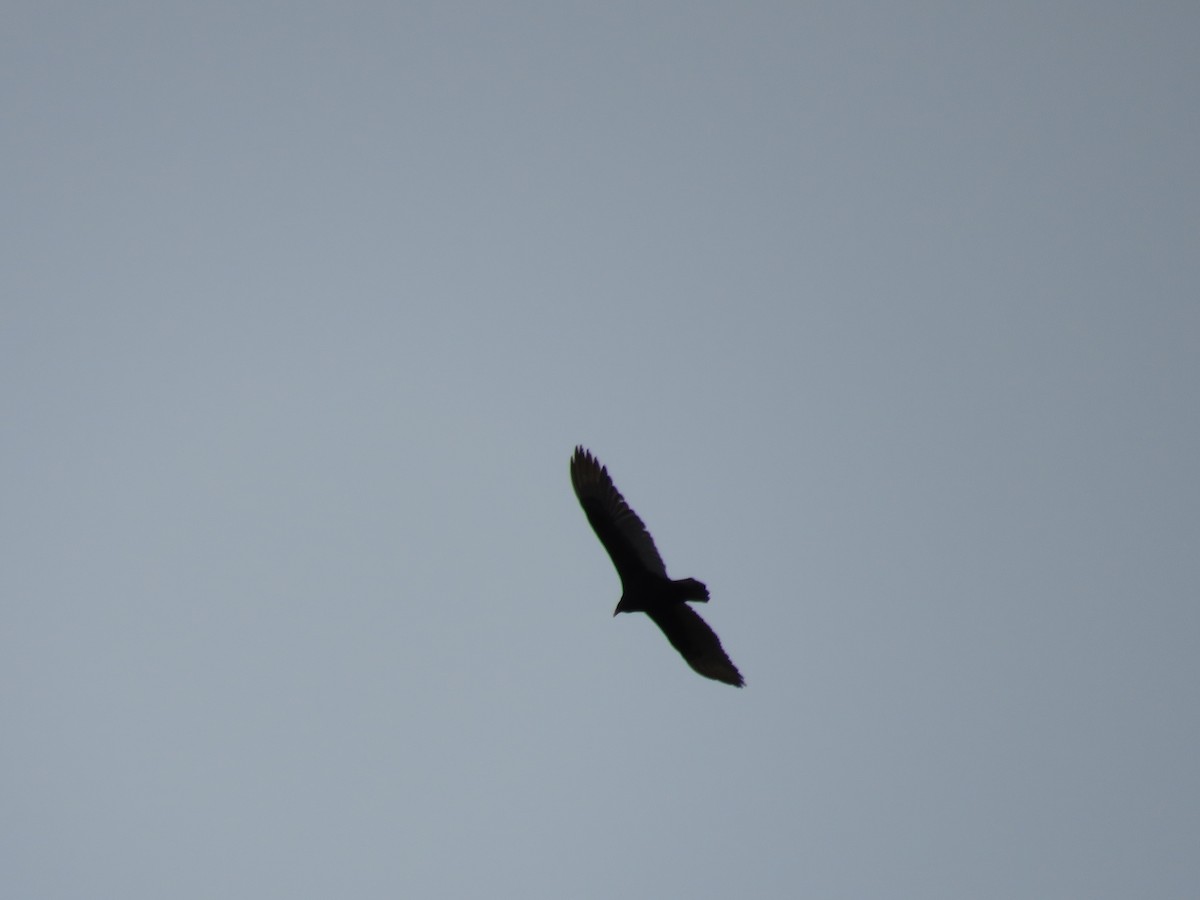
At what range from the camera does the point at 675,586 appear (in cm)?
1359

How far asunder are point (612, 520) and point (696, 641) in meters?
1.96

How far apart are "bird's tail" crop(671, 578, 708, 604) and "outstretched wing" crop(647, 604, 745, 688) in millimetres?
536

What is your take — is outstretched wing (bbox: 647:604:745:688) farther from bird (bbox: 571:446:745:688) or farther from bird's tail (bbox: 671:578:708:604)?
bird's tail (bbox: 671:578:708:604)

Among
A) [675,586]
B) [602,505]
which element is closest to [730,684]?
[675,586]

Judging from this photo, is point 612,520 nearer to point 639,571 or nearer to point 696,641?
point 639,571

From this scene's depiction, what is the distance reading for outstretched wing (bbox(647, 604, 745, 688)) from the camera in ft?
46.6

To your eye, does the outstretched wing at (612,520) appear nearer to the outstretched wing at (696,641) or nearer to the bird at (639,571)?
the bird at (639,571)

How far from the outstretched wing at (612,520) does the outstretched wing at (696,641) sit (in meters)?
0.59

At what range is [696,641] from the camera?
1446 centimetres

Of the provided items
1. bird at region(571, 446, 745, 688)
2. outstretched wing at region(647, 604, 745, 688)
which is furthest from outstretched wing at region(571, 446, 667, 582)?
outstretched wing at region(647, 604, 745, 688)

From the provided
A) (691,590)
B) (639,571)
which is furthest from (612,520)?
(691,590)

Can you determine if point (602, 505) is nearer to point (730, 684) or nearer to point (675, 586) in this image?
point (675, 586)

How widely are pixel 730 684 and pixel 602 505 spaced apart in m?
2.94

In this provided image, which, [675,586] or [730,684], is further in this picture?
[730,684]
